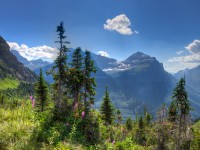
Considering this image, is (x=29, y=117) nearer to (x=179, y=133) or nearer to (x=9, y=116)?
(x=9, y=116)

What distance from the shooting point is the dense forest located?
7258mm

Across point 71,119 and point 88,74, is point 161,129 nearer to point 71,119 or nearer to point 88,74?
→ point 88,74

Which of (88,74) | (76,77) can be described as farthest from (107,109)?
(76,77)

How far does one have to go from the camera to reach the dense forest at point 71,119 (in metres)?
7.26

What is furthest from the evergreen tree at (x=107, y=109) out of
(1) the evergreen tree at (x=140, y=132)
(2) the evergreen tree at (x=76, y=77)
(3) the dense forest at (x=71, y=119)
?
(1) the evergreen tree at (x=140, y=132)

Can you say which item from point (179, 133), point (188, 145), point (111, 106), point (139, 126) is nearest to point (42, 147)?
point (179, 133)

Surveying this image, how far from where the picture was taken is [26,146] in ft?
19.8

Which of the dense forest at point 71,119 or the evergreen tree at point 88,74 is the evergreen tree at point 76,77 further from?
the evergreen tree at point 88,74

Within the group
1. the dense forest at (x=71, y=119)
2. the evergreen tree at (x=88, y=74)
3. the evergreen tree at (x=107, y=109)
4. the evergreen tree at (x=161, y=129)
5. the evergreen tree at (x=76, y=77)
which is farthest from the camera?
the evergreen tree at (x=107, y=109)

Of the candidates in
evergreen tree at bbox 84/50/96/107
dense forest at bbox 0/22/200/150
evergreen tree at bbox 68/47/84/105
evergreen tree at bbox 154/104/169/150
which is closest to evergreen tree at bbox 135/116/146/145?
dense forest at bbox 0/22/200/150

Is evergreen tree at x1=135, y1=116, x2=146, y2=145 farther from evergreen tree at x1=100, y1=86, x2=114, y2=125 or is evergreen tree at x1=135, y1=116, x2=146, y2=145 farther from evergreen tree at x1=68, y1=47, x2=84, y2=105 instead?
evergreen tree at x1=68, y1=47, x2=84, y2=105

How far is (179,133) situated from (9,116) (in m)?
37.9

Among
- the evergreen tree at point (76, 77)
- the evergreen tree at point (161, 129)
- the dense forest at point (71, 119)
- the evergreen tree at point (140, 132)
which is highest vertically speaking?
the evergreen tree at point (76, 77)

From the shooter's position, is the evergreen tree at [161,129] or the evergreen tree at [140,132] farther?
the evergreen tree at [140,132]
